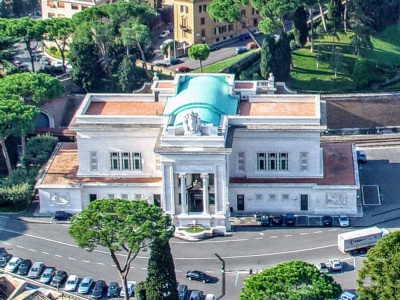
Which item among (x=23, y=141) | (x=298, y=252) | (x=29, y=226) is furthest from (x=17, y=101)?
(x=298, y=252)

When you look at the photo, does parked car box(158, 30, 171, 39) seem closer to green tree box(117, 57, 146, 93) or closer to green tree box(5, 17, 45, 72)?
green tree box(5, 17, 45, 72)

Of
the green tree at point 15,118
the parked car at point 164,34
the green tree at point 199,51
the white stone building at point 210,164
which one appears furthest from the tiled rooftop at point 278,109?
the parked car at point 164,34

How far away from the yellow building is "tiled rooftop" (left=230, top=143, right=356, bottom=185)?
38.8 meters

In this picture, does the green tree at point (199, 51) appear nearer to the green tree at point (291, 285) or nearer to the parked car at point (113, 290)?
the parked car at point (113, 290)

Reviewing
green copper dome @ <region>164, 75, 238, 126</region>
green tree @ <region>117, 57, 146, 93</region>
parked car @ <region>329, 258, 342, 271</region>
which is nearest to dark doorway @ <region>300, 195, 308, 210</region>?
green copper dome @ <region>164, 75, 238, 126</region>

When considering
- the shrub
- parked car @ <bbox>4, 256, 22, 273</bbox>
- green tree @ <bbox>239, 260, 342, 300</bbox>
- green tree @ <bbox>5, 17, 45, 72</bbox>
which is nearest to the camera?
green tree @ <bbox>239, 260, 342, 300</bbox>

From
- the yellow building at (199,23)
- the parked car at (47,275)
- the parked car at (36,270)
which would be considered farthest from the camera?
the yellow building at (199,23)

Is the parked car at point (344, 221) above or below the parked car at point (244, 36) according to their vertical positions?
below

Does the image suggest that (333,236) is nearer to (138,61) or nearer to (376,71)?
(376,71)

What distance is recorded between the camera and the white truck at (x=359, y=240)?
13112cm

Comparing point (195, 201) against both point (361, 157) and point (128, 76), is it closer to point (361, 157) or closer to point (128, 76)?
point (361, 157)

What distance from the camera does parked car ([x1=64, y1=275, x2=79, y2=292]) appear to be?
126188 mm

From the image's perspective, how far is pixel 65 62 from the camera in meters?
184

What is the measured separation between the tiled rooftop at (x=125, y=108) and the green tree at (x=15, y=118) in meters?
6.75
